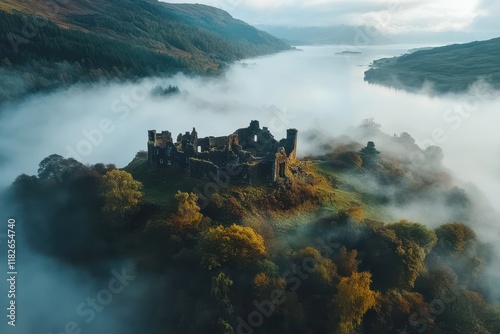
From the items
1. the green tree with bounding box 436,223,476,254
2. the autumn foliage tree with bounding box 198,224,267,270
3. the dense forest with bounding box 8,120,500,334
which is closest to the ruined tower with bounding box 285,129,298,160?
the dense forest with bounding box 8,120,500,334

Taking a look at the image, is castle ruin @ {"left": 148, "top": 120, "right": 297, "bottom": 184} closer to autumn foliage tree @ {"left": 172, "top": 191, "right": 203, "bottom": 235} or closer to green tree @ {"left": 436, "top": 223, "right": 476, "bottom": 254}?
autumn foliage tree @ {"left": 172, "top": 191, "right": 203, "bottom": 235}

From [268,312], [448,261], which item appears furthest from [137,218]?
[448,261]

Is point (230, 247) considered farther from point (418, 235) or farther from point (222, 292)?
point (418, 235)

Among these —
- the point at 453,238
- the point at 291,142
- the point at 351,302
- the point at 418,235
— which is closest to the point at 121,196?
the point at 291,142

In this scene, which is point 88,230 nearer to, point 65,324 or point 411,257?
point 65,324

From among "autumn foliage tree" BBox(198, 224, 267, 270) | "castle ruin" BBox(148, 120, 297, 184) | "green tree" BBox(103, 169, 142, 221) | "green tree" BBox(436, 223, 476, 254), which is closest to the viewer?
"autumn foliage tree" BBox(198, 224, 267, 270)
